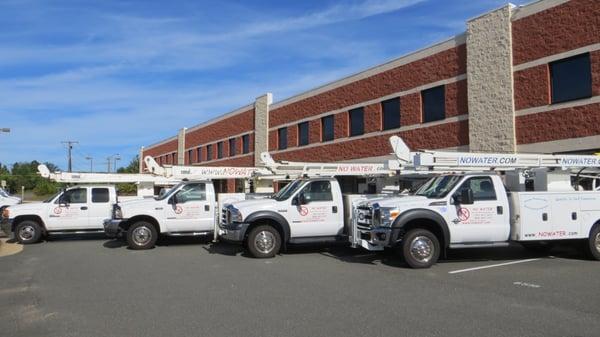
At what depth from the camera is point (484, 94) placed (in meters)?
20.2

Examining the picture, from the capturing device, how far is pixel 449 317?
6770 millimetres

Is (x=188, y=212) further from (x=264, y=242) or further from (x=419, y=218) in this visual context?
(x=419, y=218)

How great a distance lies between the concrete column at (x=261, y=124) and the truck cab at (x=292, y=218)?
23.0 meters

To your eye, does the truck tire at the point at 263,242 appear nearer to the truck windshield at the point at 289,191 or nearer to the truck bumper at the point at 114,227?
the truck windshield at the point at 289,191

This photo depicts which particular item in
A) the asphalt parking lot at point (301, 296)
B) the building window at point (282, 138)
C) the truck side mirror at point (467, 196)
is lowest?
the asphalt parking lot at point (301, 296)

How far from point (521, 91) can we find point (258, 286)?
1393cm

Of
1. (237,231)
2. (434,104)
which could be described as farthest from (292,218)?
(434,104)

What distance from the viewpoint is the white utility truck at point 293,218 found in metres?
12.6

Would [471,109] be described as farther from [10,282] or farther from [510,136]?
[10,282]

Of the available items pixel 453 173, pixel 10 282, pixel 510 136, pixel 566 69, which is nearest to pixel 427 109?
pixel 510 136

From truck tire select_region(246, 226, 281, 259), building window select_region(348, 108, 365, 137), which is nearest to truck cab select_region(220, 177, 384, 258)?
truck tire select_region(246, 226, 281, 259)

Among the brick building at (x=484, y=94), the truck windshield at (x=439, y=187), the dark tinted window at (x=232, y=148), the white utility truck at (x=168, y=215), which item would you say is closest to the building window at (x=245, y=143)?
the dark tinted window at (x=232, y=148)

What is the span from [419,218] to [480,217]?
1.37m

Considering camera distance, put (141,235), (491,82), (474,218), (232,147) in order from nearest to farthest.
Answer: (474,218)
(141,235)
(491,82)
(232,147)
